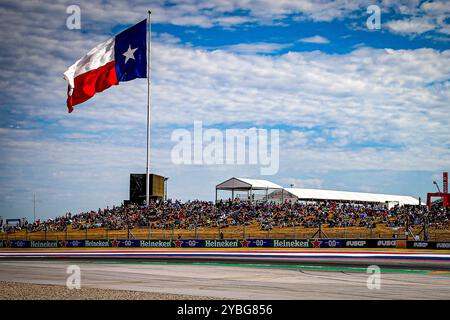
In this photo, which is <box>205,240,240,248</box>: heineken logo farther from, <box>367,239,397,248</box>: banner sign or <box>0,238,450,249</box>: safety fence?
<box>367,239,397,248</box>: banner sign

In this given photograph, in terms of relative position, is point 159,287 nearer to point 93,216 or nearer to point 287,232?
point 287,232

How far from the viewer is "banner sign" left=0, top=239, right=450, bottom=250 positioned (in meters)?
36.1

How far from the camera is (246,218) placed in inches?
2012

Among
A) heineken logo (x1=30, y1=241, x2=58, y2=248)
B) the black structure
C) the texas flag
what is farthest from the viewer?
the black structure

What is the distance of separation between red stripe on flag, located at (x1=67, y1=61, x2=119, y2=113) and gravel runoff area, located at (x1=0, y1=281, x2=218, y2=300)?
700 inches

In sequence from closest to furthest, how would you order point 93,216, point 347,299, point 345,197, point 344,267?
point 347,299 < point 344,267 < point 93,216 < point 345,197

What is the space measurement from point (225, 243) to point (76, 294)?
28.3 meters

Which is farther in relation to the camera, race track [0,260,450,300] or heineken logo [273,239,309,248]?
heineken logo [273,239,309,248]

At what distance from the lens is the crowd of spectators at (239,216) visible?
45.1 meters

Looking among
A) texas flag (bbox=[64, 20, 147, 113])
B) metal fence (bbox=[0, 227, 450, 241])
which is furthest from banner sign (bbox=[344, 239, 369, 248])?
texas flag (bbox=[64, 20, 147, 113])

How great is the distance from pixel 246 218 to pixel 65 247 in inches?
650

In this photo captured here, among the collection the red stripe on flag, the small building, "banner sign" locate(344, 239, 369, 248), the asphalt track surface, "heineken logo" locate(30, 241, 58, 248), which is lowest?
"heineken logo" locate(30, 241, 58, 248)

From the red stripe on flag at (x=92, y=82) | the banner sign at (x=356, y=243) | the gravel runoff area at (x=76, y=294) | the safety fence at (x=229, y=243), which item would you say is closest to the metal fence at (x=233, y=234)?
the safety fence at (x=229, y=243)

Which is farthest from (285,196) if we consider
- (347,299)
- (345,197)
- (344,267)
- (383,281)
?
(347,299)
